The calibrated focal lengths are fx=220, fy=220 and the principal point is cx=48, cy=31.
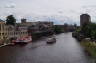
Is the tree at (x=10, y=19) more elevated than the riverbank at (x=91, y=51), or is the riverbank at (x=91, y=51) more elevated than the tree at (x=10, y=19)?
the tree at (x=10, y=19)

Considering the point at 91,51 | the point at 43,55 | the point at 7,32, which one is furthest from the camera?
the point at 7,32

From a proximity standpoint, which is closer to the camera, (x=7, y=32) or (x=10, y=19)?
(x=7, y=32)

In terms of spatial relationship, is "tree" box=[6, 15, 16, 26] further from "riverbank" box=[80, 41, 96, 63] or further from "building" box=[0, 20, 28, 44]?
"riverbank" box=[80, 41, 96, 63]

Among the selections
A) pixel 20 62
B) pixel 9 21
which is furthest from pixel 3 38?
pixel 20 62

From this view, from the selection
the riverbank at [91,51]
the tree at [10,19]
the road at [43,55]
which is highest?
the tree at [10,19]

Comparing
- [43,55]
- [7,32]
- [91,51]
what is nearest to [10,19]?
[7,32]

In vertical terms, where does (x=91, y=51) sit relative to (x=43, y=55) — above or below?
above

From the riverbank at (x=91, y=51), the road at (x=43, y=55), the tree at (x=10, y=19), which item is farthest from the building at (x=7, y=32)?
the riverbank at (x=91, y=51)

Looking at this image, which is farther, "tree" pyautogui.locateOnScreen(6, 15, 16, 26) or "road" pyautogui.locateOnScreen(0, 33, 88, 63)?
"tree" pyautogui.locateOnScreen(6, 15, 16, 26)

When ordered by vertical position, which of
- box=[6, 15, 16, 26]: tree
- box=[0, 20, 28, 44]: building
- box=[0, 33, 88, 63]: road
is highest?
box=[6, 15, 16, 26]: tree

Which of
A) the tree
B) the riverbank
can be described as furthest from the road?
the tree

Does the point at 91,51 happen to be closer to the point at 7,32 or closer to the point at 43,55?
the point at 43,55

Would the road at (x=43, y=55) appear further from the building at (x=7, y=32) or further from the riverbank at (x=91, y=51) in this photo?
the building at (x=7, y=32)

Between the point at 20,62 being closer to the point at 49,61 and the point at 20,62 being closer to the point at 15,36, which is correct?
the point at 49,61
